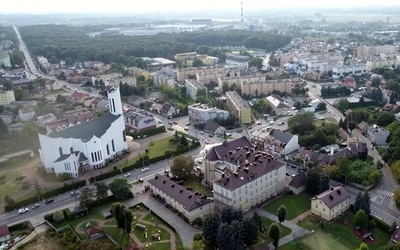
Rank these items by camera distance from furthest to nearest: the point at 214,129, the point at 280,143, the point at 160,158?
the point at 214,129 → the point at 160,158 → the point at 280,143

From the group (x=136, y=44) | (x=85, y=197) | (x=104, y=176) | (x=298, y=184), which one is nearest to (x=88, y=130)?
(x=104, y=176)

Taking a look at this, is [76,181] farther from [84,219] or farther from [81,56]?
[81,56]

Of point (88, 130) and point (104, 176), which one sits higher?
point (88, 130)

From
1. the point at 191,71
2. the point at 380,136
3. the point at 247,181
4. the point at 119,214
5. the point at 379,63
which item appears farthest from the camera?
the point at 379,63

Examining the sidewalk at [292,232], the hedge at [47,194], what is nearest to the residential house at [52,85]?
the hedge at [47,194]

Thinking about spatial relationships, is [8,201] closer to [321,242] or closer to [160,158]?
[160,158]

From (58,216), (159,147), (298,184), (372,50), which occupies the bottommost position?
(159,147)

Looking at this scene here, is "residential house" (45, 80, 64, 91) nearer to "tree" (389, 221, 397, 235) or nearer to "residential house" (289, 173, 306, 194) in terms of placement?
"residential house" (289, 173, 306, 194)

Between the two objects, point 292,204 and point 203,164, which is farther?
point 203,164
